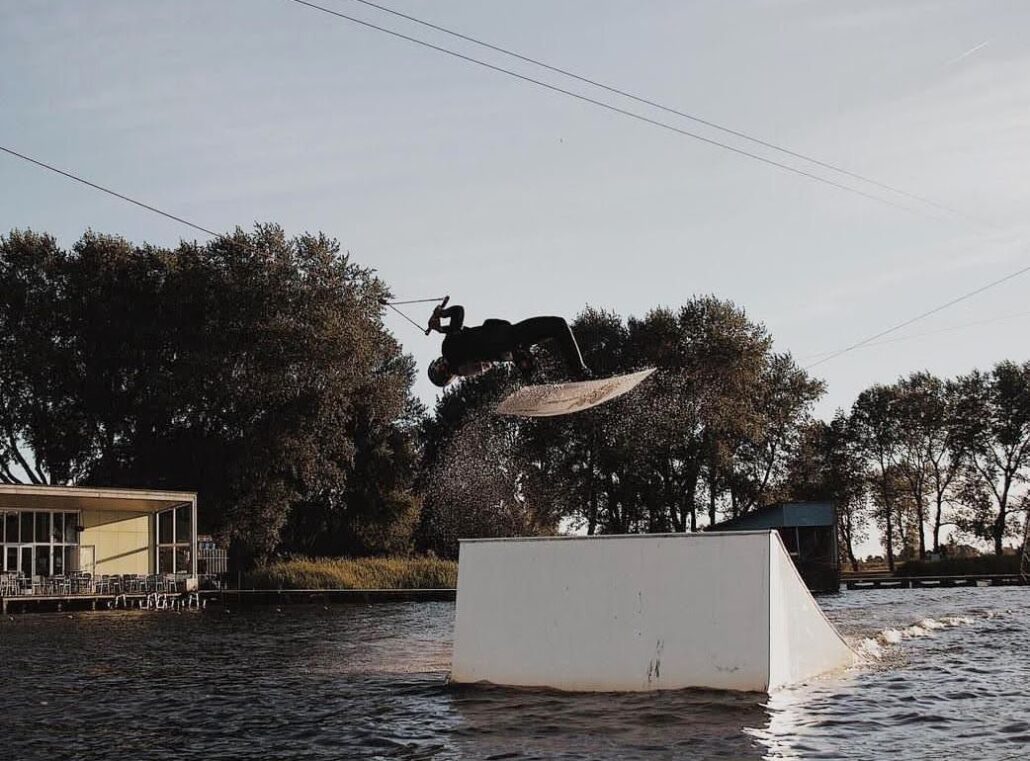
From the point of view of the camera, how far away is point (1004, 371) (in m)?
64.0

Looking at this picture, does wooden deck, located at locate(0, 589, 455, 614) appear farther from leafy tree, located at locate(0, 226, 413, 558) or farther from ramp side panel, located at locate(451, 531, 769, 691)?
ramp side panel, located at locate(451, 531, 769, 691)

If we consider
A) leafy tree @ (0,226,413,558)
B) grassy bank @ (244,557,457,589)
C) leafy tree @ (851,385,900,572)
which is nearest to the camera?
grassy bank @ (244,557,457,589)

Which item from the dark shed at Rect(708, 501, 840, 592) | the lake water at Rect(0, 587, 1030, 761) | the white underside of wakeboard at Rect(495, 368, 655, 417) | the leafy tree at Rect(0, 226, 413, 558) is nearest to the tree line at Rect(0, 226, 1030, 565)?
the leafy tree at Rect(0, 226, 413, 558)

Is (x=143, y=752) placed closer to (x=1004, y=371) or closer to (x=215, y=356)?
(x=215, y=356)

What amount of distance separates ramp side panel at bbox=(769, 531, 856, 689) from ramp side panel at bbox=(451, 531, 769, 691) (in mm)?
130

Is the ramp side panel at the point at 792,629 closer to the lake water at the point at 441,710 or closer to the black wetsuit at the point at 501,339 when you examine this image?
the lake water at the point at 441,710

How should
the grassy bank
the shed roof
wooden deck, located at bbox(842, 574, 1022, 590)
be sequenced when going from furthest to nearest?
wooden deck, located at bbox(842, 574, 1022, 590) < the grassy bank < the shed roof

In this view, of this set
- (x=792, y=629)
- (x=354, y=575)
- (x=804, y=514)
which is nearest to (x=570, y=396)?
(x=792, y=629)

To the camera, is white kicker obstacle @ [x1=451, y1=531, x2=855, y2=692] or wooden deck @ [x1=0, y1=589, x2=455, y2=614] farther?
wooden deck @ [x1=0, y1=589, x2=455, y2=614]

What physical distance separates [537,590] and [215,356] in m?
35.9

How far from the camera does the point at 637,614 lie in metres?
12.8

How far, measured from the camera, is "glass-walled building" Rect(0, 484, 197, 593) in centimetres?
4041

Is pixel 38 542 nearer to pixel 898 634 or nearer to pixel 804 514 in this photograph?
pixel 804 514

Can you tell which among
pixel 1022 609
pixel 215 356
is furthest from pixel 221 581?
pixel 1022 609
